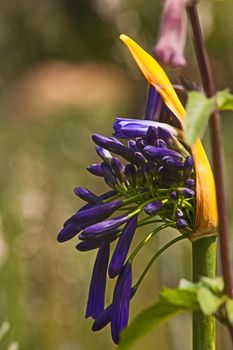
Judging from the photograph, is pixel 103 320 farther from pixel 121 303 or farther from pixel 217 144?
pixel 217 144

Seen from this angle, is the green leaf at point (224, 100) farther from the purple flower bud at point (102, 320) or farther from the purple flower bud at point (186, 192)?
the purple flower bud at point (102, 320)

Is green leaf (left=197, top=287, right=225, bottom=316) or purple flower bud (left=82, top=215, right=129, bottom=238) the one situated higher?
purple flower bud (left=82, top=215, right=129, bottom=238)

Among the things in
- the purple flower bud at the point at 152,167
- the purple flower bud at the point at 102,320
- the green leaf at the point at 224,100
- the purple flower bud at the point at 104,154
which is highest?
the purple flower bud at the point at 104,154

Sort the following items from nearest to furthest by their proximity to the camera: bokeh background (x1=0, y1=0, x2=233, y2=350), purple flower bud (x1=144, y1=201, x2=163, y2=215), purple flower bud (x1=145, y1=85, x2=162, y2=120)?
purple flower bud (x1=144, y1=201, x2=163, y2=215) < purple flower bud (x1=145, y1=85, x2=162, y2=120) < bokeh background (x1=0, y1=0, x2=233, y2=350)

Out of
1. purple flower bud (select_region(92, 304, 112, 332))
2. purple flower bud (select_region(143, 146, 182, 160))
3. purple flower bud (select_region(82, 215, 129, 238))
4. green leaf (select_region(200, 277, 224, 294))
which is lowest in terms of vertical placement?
green leaf (select_region(200, 277, 224, 294))

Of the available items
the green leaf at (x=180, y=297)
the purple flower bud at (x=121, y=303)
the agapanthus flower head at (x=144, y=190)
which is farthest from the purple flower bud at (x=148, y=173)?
the green leaf at (x=180, y=297)

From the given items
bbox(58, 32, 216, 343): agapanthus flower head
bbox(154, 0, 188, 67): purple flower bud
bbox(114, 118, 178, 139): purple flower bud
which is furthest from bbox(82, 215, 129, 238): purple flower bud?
bbox(154, 0, 188, 67): purple flower bud

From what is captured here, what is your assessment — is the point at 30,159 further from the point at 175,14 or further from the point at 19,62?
the point at 19,62

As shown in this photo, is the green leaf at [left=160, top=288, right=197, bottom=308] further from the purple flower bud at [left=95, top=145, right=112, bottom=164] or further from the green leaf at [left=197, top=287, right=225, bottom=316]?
the purple flower bud at [left=95, top=145, right=112, bottom=164]
